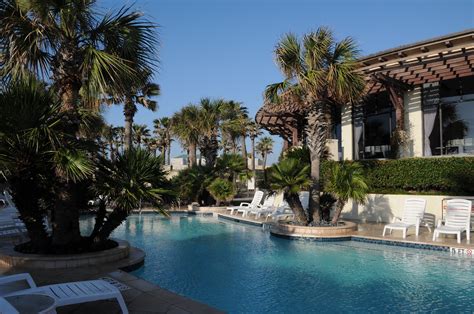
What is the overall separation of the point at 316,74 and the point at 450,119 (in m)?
8.04

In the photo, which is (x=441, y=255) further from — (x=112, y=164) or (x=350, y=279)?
(x=112, y=164)

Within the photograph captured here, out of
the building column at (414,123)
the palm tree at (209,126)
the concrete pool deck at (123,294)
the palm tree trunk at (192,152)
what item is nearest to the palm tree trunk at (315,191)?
the building column at (414,123)

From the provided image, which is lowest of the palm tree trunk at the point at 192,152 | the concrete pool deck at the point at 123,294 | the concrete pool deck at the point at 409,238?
the concrete pool deck at the point at 123,294

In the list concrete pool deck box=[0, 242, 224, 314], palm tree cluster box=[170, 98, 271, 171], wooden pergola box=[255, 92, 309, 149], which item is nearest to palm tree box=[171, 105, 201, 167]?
palm tree cluster box=[170, 98, 271, 171]

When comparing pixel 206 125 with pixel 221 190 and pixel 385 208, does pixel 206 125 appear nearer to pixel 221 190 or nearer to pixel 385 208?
pixel 221 190

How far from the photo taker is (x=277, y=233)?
1316 cm

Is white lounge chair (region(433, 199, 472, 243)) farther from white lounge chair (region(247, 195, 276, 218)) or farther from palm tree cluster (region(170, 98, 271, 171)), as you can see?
palm tree cluster (region(170, 98, 271, 171))

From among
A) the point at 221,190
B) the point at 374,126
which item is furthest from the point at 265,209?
the point at 374,126

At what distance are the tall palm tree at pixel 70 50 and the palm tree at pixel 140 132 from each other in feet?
149

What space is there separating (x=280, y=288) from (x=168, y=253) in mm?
3958

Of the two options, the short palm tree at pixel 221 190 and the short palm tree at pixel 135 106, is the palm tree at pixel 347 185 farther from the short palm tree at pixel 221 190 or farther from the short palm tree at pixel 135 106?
the short palm tree at pixel 221 190

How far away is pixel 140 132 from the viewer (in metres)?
55.2

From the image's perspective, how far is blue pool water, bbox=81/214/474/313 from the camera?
6.66 metres

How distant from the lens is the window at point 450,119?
16.9 m
